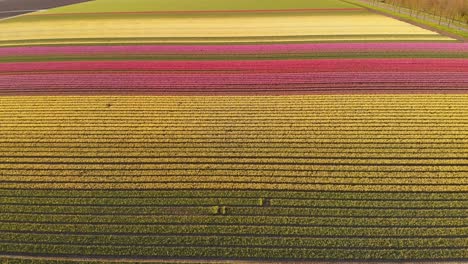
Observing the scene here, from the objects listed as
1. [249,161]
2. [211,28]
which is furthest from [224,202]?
[211,28]

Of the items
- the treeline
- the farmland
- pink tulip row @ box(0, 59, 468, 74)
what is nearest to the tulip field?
pink tulip row @ box(0, 59, 468, 74)

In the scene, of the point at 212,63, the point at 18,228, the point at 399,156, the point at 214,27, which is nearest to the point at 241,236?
→ the point at 18,228

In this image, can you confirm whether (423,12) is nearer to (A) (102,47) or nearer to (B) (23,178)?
(A) (102,47)

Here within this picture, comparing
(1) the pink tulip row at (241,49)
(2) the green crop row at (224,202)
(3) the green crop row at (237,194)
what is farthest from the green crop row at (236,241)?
(1) the pink tulip row at (241,49)

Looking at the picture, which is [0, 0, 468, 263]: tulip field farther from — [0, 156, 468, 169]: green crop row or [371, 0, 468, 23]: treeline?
[371, 0, 468, 23]: treeline

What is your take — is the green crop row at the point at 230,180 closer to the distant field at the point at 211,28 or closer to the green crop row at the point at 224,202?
the green crop row at the point at 224,202

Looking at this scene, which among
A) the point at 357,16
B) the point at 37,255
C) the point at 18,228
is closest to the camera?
the point at 37,255
